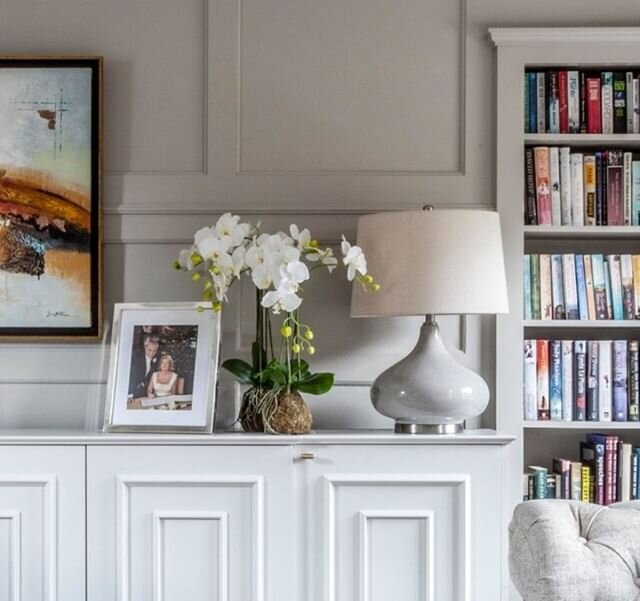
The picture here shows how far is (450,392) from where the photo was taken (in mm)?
2447

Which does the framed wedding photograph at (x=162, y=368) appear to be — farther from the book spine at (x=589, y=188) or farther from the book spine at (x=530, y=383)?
the book spine at (x=589, y=188)

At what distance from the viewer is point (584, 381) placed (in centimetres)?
274

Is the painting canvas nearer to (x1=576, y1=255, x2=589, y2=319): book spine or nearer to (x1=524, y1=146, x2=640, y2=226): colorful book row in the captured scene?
(x1=524, y1=146, x2=640, y2=226): colorful book row

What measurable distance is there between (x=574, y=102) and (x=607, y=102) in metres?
0.10

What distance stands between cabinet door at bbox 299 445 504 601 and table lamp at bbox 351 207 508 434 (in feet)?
0.38

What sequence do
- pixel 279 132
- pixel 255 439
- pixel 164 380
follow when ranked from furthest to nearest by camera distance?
pixel 279 132, pixel 164 380, pixel 255 439

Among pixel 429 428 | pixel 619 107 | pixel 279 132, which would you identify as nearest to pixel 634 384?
pixel 429 428

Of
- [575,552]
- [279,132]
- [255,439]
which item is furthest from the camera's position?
[279,132]

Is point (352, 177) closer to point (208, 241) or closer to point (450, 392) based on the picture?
point (208, 241)

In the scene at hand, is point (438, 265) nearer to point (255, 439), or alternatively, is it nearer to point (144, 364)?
point (255, 439)

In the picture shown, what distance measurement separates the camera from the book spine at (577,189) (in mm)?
2754

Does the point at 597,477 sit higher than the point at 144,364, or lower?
lower

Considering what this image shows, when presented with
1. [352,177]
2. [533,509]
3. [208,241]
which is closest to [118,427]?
[208,241]

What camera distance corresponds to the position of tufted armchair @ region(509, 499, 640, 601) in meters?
1.67
